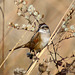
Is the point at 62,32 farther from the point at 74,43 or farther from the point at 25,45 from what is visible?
the point at 25,45

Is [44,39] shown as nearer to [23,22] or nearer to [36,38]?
[36,38]

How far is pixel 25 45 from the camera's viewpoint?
934 millimetres

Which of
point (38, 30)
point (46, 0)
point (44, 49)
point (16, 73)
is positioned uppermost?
point (46, 0)

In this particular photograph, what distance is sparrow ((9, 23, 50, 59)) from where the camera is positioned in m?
0.89

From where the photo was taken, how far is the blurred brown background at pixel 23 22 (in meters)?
0.90

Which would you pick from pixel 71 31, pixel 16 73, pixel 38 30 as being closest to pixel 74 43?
pixel 71 31

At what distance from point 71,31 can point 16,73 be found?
344 mm

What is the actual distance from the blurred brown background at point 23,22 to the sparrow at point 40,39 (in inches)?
1.0

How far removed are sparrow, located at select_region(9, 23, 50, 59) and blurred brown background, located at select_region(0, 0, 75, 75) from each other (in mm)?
25

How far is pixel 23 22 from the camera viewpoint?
0.93 metres

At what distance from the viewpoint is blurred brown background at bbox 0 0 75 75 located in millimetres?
905

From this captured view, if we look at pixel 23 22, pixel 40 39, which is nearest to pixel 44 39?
pixel 40 39

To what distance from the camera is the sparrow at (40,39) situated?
2.93 feet

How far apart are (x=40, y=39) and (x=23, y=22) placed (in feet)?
0.44
